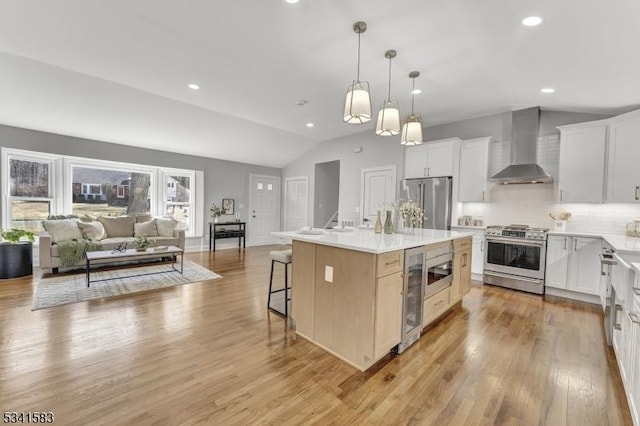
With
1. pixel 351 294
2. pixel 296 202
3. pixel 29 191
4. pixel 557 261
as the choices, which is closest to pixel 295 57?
pixel 351 294

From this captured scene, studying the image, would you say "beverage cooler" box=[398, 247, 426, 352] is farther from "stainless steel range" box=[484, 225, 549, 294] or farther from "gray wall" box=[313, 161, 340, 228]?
"gray wall" box=[313, 161, 340, 228]

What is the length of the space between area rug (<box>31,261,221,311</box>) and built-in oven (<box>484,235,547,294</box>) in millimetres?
4435

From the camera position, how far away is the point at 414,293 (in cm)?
247

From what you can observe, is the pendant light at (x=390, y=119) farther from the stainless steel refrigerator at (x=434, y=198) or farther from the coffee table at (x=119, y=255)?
the coffee table at (x=119, y=255)

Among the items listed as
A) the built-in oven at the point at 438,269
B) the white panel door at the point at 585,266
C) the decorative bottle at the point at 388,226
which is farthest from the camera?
the white panel door at the point at 585,266

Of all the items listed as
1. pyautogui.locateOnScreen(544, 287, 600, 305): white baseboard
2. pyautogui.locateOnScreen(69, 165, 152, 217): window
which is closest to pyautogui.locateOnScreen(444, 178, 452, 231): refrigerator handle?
pyautogui.locateOnScreen(544, 287, 600, 305): white baseboard

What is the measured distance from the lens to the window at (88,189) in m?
4.95

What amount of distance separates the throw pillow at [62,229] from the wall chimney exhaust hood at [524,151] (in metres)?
7.10

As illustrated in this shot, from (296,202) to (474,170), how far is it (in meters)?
4.90

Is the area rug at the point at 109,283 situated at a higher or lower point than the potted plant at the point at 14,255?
lower

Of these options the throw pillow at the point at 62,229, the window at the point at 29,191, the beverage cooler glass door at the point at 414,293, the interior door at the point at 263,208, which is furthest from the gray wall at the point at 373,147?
the window at the point at 29,191

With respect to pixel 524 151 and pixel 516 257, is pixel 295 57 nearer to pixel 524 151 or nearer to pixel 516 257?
pixel 524 151

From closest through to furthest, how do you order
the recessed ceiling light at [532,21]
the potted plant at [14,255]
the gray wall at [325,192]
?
the recessed ceiling light at [532,21] → the potted plant at [14,255] → the gray wall at [325,192]

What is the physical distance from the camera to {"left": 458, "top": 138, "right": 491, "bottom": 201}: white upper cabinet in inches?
177
